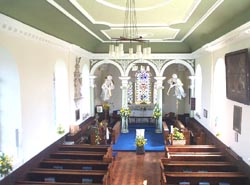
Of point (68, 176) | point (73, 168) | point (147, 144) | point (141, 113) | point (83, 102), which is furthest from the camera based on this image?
point (141, 113)

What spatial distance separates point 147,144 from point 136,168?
3.26 metres

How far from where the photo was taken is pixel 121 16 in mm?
8570

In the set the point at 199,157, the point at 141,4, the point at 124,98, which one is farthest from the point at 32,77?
the point at 124,98

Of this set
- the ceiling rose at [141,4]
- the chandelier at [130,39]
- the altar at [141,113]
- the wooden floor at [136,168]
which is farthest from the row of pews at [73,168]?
the altar at [141,113]

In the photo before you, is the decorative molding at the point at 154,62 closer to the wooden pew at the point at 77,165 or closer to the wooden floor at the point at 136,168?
the wooden floor at the point at 136,168

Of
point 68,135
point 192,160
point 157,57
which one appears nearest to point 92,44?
point 157,57

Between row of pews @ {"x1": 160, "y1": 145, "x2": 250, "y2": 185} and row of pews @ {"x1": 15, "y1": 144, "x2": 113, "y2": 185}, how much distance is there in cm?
150

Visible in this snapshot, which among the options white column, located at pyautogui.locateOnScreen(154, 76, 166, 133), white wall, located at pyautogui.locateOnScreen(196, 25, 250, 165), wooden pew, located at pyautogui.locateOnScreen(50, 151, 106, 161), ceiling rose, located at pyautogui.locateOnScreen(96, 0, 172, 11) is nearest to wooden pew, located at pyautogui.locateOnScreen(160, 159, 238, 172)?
white wall, located at pyautogui.locateOnScreen(196, 25, 250, 165)

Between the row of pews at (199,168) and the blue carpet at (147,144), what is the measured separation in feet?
11.0

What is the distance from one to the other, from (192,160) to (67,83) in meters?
5.08

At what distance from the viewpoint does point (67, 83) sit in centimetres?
1059

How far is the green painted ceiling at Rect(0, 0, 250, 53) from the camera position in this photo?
20.9 ft

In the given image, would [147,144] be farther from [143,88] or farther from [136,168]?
[143,88]

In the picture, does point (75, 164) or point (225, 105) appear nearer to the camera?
point (75, 164)
